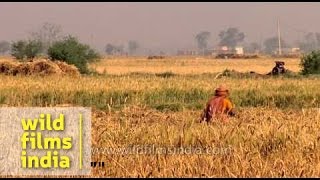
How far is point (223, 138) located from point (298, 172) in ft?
4.57

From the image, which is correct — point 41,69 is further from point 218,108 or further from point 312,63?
point 218,108

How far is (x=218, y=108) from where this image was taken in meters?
8.84

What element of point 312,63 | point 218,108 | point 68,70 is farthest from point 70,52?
point 218,108

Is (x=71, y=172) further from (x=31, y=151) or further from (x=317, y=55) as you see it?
(x=317, y=55)

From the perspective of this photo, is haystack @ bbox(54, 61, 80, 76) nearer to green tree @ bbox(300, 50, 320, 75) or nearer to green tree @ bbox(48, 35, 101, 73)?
green tree @ bbox(48, 35, 101, 73)

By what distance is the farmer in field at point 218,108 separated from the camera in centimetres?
866

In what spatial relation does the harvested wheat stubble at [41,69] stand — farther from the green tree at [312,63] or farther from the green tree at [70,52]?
the green tree at [312,63]

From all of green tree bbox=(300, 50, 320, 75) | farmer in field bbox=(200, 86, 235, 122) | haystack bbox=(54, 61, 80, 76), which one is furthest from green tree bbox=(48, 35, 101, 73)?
farmer in field bbox=(200, 86, 235, 122)

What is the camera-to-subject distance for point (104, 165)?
18.1 feet
